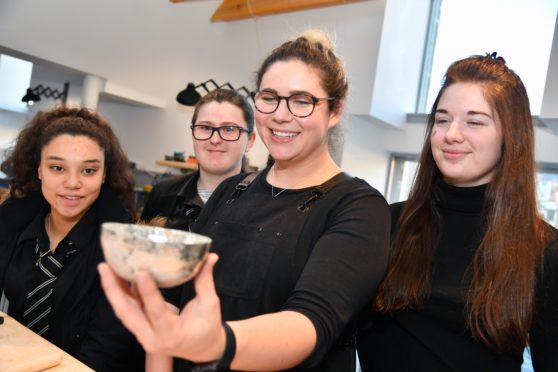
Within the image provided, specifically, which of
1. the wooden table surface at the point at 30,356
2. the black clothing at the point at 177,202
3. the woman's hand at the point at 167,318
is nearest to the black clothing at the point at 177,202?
the black clothing at the point at 177,202

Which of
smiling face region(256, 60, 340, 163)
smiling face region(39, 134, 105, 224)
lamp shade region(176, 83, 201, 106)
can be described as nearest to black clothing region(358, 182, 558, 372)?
smiling face region(256, 60, 340, 163)

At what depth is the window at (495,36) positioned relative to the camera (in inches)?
146

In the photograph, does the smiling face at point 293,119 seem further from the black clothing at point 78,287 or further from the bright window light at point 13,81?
the bright window light at point 13,81

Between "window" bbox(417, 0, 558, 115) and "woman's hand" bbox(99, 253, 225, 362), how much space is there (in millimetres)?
3489

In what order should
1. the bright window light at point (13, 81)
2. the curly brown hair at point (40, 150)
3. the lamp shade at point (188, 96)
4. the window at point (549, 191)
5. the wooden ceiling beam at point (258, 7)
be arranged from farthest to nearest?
1. the bright window light at point (13, 81)
2. the lamp shade at point (188, 96)
3. the wooden ceiling beam at point (258, 7)
4. the window at point (549, 191)
5. the curly brown hair at point (40, 150)

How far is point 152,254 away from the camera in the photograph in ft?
2.15

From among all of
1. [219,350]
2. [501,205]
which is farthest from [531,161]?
[219,350]

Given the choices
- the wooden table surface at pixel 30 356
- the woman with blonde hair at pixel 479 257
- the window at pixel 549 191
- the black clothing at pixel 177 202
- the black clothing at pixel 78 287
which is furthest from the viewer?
the window at pixel 549 191

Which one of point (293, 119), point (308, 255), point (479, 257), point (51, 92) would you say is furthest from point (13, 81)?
point (479, 257)

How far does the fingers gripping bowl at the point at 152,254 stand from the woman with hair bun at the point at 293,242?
27 mm

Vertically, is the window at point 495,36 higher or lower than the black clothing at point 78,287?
higher

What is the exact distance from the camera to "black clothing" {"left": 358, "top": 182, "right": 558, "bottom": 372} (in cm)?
126

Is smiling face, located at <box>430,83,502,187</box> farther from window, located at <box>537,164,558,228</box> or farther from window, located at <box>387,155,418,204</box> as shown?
window, located at <box>387,155,418,204</box>

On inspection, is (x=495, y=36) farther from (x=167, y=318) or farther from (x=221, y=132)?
(x=167, y=318)
